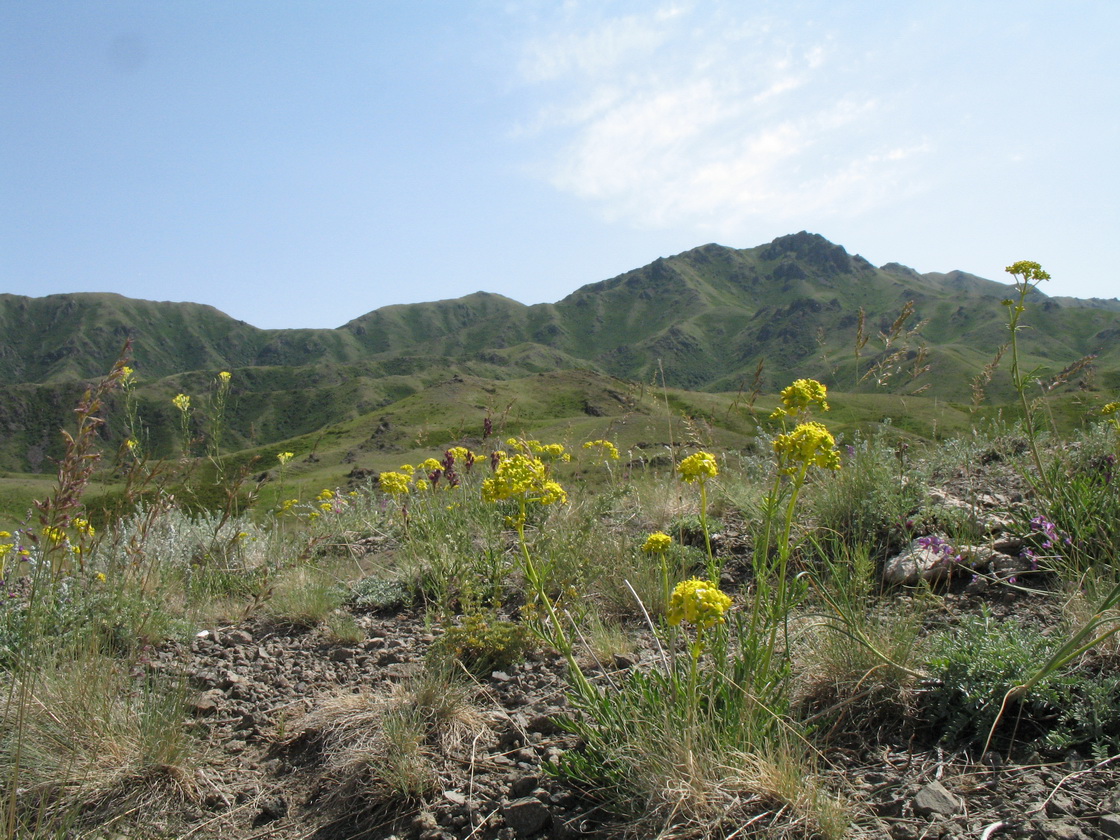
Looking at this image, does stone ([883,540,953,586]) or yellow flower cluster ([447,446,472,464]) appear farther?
yellow flower cluster ([447,446,472,464])

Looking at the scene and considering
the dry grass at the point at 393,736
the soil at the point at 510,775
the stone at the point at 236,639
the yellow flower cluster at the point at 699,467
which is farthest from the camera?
the stone at the point at 236,639

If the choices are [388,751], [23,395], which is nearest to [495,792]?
[388,751]

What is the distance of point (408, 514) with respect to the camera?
16.1ft

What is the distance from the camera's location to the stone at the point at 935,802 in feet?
5.86

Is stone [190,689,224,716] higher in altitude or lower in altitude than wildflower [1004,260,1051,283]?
lower

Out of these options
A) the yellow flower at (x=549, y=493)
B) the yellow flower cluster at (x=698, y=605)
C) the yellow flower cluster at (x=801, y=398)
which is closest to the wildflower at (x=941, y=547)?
the yellow flower cluster at (x=801, y=398)

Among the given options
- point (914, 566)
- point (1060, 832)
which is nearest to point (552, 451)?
point (914, 566)

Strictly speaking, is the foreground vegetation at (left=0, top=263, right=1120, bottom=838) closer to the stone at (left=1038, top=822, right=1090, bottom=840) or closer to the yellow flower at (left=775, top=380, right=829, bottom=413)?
the yellow flower at (left=775, top=380, right=829, bottom=413)

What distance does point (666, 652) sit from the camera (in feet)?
10.2

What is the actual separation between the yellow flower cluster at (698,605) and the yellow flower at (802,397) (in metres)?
0.81

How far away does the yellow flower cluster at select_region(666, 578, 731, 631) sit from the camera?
163 centimetres

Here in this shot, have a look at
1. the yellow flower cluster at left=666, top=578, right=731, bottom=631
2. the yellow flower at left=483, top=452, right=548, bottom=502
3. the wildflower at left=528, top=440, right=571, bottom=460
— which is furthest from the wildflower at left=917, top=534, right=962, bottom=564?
the wildflower at left=528, top=440, right=571, bottom=460

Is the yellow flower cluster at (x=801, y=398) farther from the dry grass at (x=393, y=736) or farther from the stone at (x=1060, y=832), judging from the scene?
the dry grass at (x=393, y=736)

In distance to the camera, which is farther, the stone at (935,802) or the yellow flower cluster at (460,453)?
the yellow flower cluster at (460,453)
